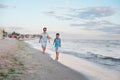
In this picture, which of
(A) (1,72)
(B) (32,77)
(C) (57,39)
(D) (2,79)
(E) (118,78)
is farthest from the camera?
(C) (57,39)

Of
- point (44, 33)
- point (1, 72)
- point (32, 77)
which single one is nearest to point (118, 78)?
point (32, 77)

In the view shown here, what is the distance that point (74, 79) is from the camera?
962 centimetres

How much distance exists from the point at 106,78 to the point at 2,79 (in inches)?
190

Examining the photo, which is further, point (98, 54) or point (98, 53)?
point (98, 53)

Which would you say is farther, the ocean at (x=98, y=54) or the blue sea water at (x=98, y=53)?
the blue sea water at (x=98, y=53)

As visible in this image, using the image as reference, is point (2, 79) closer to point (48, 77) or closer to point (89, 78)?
point (48, 77)

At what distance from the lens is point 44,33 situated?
19656 mm

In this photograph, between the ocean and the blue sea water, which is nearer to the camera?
the ocean

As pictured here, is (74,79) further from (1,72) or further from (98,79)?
(1,72)

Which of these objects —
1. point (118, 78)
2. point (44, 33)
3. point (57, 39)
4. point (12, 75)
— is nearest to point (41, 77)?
point (12, 75)

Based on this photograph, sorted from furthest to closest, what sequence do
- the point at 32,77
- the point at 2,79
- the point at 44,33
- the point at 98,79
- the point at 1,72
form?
the point at 44,33
the point at 98,79
the point at 1,72
the point at 32,77
the point at 2,79

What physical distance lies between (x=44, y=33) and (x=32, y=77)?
1103cm

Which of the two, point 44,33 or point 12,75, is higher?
point 44,33

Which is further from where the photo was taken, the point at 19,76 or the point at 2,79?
the point at 19,76
